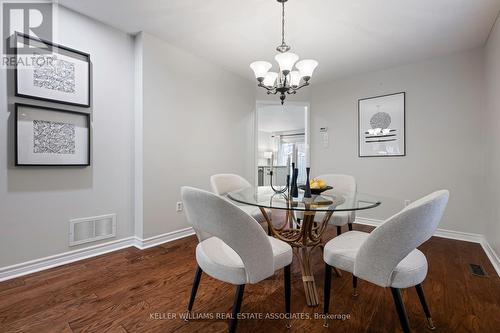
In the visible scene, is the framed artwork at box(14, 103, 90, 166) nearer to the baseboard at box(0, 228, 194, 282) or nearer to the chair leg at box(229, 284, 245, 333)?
the baseboard at box(0, 228, 194, 282)

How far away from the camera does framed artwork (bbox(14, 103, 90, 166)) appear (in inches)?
77.7

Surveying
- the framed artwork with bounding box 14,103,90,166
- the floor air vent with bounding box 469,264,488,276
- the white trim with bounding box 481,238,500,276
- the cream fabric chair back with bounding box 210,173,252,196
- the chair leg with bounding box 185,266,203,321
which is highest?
the framed artwork with bounding box 14,103,90,166

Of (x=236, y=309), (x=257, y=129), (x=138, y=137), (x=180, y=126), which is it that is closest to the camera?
(x=236, y=309)

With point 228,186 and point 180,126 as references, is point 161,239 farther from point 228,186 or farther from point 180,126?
point 180,126

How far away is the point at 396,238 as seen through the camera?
1.06 m

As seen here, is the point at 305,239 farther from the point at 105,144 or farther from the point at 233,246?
the point at 105,144

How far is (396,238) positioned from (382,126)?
299 centimetres

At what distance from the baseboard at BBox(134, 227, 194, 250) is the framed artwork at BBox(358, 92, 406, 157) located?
297 cm

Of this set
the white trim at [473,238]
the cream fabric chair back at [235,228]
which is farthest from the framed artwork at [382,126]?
the cream fabric chair back at [235,228]

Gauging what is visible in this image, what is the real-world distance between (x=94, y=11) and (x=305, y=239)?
2874 millimetres

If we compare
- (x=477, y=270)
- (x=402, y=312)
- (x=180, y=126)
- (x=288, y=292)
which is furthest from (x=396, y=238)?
(x=180, y=126)

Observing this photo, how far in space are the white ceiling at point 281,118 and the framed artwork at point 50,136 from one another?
3.65 metres

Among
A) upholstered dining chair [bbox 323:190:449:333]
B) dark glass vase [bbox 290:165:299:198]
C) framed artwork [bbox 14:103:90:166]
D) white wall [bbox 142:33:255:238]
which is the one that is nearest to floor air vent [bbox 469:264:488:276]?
upholstered dining chair [bbox 323:190:449:333]

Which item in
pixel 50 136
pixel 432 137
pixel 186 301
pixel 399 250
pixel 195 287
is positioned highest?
pixel 432 137
